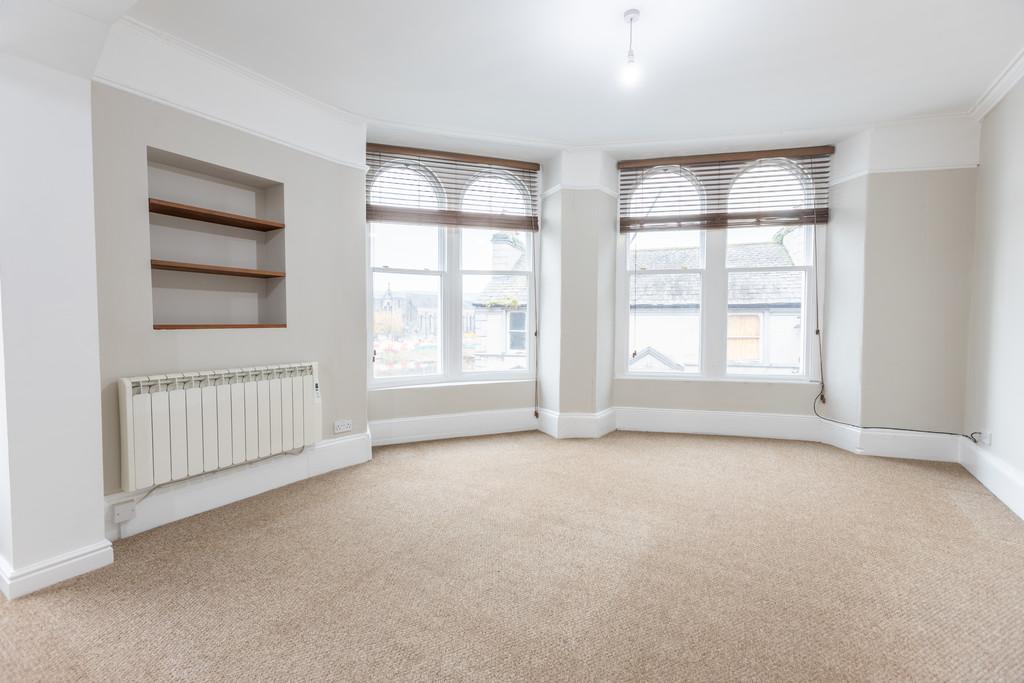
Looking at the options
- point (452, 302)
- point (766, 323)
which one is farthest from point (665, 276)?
point (452, 302)

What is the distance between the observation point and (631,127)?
3941 millimetres

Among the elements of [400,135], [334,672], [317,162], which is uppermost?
[400,135]

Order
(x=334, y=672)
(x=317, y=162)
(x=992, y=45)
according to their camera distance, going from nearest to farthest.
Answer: (x=334, y=672), (x=992, y=45), (x=317, y=162)

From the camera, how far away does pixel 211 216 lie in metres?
2.93

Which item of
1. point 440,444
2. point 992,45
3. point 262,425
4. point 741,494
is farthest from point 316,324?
point 992,45

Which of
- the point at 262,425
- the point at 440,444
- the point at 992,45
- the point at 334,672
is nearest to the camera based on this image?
the point at 334,672

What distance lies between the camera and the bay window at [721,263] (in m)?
4.39

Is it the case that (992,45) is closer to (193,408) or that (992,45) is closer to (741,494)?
(741,494)

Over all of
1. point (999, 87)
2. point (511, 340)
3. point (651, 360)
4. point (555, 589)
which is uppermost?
point (999, 87)

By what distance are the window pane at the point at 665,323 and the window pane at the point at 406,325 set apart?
6.27 ft

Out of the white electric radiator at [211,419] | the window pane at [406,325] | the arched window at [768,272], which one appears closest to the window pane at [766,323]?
the arched window at [768,272]

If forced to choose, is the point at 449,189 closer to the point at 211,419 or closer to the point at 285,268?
the point at 285,268

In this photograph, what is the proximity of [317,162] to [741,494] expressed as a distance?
3.65m

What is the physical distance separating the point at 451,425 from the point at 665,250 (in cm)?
261
